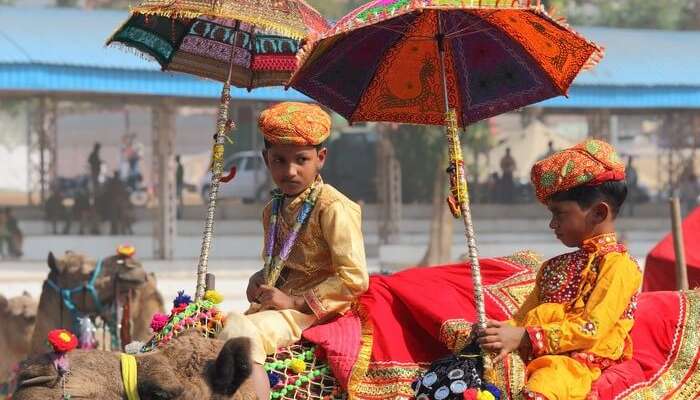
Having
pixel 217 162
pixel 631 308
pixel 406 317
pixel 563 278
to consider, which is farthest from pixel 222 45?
pixel 631 308

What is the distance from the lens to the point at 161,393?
3887 mm

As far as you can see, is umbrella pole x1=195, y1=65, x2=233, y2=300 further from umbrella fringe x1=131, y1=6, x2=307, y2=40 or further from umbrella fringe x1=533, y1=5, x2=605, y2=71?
umbrella fringe x1=533, y1=5, x2=605, y2=71

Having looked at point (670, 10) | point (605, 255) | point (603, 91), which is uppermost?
point (670, 10)

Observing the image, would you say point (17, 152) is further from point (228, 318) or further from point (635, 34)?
point (228, 318)

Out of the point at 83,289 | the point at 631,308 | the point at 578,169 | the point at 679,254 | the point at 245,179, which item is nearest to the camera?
the point at 578,169

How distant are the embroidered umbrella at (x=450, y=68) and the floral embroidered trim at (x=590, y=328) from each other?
416 millimetres

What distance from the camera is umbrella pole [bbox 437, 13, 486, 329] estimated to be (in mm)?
4773

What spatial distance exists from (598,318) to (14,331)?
8.37 m

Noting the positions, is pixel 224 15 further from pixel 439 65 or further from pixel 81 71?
pixel 81 71

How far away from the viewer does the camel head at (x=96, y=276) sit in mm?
10578

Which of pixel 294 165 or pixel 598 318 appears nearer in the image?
pixel 598 318

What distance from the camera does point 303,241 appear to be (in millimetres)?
5090

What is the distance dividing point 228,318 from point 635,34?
25.7 m

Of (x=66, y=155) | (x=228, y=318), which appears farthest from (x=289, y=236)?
(x=66, y=155)
